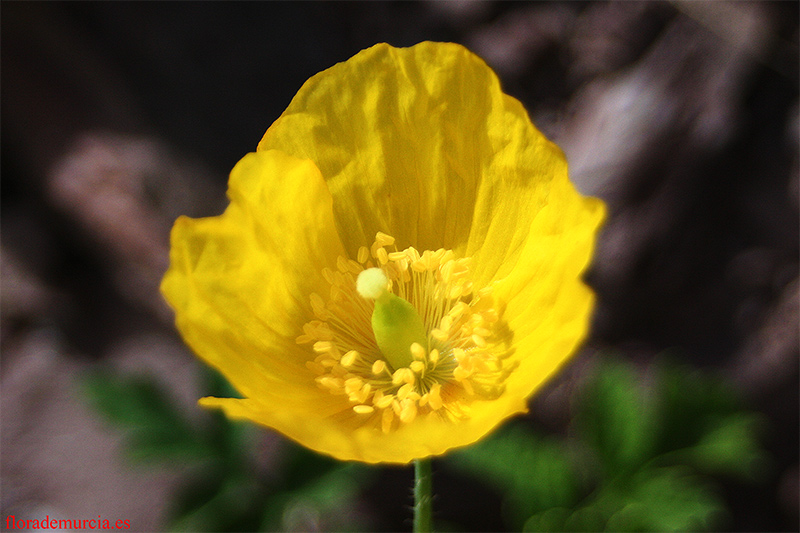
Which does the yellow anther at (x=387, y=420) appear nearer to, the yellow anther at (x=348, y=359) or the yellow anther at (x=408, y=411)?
the yellow anther at (x=408, y=411)

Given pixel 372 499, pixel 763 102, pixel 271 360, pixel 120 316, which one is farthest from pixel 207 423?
pixel 763 102

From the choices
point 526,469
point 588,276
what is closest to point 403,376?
point 526,469

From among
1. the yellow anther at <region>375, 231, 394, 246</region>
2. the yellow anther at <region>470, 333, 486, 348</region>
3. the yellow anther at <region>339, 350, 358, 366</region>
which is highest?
the yellow anther at <region>375, 231, 394, 246</region>

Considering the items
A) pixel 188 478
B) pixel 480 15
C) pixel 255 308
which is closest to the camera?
pixel 255 308

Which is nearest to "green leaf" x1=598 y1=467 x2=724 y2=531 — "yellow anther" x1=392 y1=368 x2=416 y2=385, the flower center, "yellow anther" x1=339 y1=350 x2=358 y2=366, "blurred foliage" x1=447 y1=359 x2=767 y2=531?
"blurred foliage" x1=447 y1=359 x2=767 y2=531

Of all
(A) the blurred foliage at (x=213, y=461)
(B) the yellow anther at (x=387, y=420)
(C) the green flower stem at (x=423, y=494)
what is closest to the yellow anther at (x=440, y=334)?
(B) the yellow anther at (x=387, y=420)

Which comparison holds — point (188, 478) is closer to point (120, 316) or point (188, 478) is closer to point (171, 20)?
point (120, 316)

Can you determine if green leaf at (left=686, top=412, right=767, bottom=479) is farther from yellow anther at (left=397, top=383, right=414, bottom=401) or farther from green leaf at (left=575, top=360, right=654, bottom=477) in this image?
yellow anther at (left=397, top=383, right=414, bottom=401)
